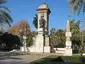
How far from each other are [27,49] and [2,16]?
23.3ft

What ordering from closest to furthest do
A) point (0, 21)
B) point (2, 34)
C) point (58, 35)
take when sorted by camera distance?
point (0, 21)
point (2, 34)
point (58, 35)

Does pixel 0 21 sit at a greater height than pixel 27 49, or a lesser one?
greater

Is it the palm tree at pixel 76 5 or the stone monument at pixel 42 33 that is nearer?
the palm tree at pixel 76 5

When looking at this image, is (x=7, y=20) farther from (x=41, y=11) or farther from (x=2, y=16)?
(x=41, y=11)

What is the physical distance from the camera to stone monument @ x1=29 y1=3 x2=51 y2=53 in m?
40.9

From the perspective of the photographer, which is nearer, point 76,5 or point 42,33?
point 76,5

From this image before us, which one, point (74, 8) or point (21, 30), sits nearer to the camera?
point (74, 8)

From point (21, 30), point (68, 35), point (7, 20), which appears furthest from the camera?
point (21, 30)

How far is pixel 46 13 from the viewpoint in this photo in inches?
1660

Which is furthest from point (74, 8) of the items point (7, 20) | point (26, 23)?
point (26, 23)

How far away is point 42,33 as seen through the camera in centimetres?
4138

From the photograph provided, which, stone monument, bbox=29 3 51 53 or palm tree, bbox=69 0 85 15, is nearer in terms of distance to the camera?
palm tree, bbox=69 0 85 15

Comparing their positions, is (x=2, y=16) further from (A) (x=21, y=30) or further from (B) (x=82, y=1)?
(A) (x=21, y=30)

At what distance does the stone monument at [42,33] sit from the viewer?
4091 cm
